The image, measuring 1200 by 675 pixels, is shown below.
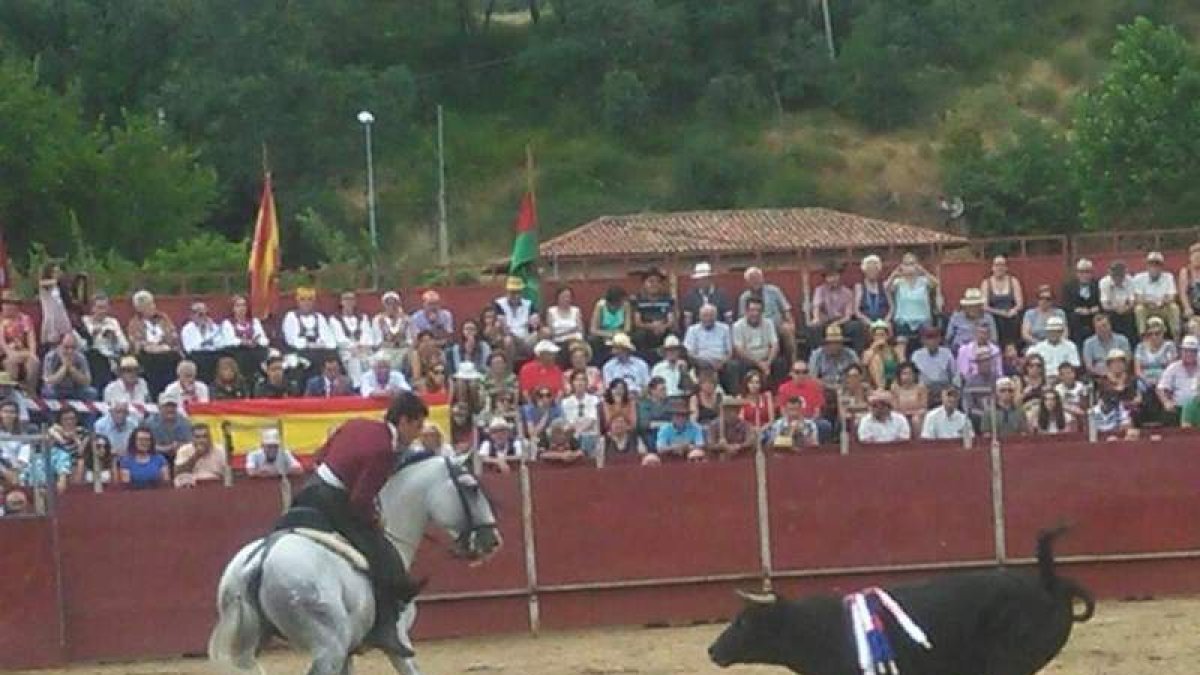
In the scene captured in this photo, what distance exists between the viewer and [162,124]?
2446 inches

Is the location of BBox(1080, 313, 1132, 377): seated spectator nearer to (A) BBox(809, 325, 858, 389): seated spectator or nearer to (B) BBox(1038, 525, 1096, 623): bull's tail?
(A) BBox(809, 325, 858, 389): seated spectator

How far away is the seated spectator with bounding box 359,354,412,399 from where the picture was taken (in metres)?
19.0

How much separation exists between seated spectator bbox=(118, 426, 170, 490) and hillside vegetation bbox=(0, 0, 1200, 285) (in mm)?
31493

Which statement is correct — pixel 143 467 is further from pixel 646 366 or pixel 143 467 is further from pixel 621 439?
pixel 646 366

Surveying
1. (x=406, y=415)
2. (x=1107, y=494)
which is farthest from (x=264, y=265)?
(x=406, y=415)

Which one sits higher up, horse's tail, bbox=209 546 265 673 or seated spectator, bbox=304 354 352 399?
seated spectator, bbox=304 354 352 399

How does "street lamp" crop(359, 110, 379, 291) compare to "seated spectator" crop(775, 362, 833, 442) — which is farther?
"street lamp" crop(359, 110, 379, 291)

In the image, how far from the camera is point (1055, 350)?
19.6 m

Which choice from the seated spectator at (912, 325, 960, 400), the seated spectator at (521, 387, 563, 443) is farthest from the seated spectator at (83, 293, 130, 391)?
the seated spectator at (912, 325, 960, 400)

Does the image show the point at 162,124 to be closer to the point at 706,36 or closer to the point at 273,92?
the point at 273,92

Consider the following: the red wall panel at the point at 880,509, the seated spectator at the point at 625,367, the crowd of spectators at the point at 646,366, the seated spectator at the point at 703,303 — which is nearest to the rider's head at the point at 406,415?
the crowd of spectators at the point at 646,366

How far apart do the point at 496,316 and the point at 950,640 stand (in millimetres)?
9092

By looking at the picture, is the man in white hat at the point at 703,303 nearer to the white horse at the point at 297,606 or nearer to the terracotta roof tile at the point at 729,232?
the white horse at the point at 297,606

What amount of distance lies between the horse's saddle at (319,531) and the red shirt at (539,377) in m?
7.37
